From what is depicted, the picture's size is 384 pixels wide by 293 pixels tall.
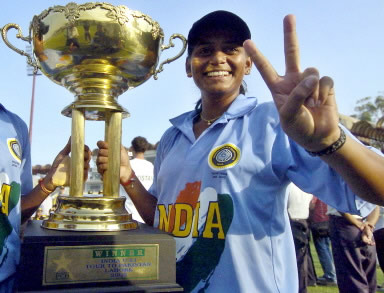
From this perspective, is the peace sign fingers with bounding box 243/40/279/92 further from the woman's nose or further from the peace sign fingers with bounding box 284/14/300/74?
the woman's nose

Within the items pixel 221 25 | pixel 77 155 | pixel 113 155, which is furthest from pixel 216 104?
pixel 77 155

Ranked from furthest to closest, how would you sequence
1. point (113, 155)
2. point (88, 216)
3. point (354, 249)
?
1. point (354, 249)
2. point (113, 155)
3. point (88, 216)

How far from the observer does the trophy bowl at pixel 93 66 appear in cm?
125

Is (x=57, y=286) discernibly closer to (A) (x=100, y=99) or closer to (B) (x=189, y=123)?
(A) (x=100, y=99)

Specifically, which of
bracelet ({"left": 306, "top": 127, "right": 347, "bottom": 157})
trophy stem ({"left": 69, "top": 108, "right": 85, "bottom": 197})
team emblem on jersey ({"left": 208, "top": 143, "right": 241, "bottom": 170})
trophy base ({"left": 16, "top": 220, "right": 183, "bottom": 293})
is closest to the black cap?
team emblem on jersey ({"left": 208, "top": 143, "right": 241, "bottom": 170})

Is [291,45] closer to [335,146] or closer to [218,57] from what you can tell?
[335,146]

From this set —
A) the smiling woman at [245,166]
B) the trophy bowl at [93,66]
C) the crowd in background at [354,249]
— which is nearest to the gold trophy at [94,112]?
the trophy bowl at [93,66]

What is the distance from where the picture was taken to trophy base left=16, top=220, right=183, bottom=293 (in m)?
1.04

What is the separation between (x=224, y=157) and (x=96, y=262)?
0.51m

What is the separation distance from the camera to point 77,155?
1.30 m

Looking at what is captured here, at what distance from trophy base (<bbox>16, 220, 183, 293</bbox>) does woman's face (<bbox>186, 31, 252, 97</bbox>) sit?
577 millimetres

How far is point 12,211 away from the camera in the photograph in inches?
53.5

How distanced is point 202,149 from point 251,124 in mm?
189

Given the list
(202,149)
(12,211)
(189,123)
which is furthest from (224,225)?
(12,211)
